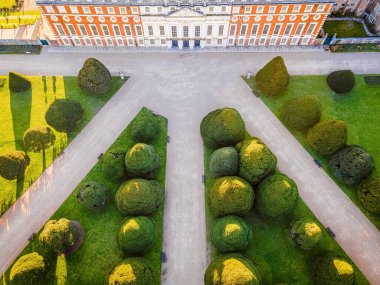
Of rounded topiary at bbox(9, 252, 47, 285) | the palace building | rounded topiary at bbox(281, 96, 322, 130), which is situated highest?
the palace building

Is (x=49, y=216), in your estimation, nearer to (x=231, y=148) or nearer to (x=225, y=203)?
(x=225, y=203)

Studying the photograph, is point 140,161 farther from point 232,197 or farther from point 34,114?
point 34,114

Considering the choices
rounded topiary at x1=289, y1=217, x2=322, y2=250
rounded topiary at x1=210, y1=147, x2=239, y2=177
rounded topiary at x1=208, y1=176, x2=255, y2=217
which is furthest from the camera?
rounded topiary at x1=210, y1=147, x2=239, y2=177

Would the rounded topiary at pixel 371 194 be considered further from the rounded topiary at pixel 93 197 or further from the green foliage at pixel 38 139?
the green foliage at pixel 38 139

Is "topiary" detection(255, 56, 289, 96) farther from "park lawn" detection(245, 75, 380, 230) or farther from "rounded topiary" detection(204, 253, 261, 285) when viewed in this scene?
"rounded topiary" detection(204, 253, 261, 285)

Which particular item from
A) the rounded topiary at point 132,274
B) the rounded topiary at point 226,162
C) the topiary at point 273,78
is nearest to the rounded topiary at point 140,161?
the rounded topiary at point 226,162

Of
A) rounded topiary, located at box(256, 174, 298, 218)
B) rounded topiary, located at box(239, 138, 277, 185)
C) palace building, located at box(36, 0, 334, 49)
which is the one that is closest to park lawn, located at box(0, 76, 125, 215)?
palace building, located at box(36, 0, 334, 49)

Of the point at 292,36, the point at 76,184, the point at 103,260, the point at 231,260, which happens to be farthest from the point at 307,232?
the point at 292,36
